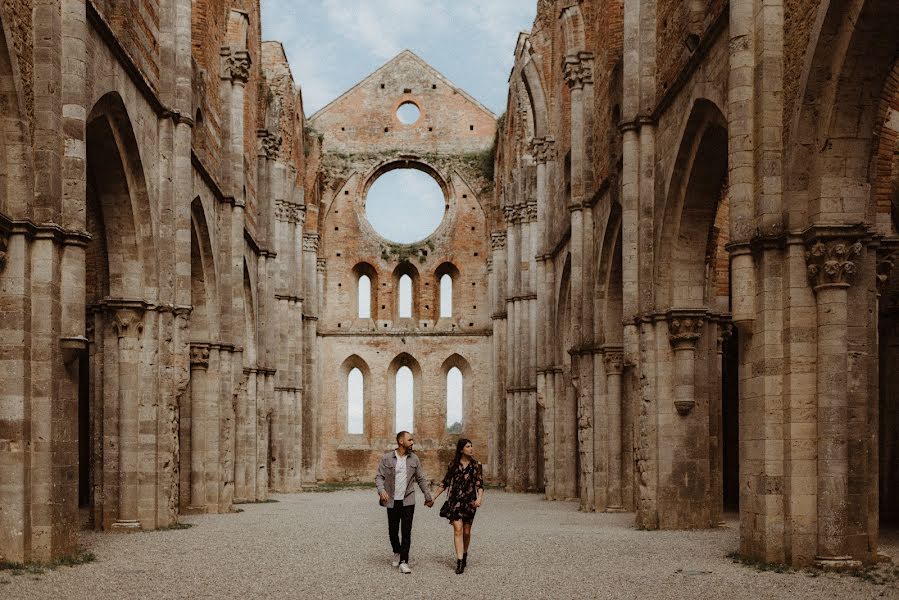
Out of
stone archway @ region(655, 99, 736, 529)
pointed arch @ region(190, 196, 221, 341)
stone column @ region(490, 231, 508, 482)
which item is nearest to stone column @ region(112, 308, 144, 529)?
pointed arch @ region(190, 196, 221, 341)

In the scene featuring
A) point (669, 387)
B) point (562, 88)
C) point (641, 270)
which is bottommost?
point (669, 387)

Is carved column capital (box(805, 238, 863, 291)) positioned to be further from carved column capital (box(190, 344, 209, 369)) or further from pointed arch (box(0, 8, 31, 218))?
carved column capital (box(190, 344, 209, 369))

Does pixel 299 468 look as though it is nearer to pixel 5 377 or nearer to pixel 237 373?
pixel 237 373

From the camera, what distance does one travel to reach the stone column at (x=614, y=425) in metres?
18.5

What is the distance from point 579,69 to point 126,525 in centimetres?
1239

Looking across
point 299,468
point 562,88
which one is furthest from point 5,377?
point 299,468

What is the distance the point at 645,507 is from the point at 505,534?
6.75 ft

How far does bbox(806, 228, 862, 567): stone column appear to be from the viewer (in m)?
9.54

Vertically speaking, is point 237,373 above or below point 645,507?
above

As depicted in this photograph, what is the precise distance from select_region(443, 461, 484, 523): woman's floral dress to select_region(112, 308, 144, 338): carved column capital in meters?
6.43

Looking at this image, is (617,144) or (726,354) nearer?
(617,144)

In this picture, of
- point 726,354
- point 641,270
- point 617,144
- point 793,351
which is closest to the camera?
point 793,351

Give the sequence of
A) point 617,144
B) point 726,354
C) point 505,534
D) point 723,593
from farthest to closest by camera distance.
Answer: point 726,354, point 617,144, point 505,534, point 723,593

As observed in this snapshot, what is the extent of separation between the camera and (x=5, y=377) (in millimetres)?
9812
